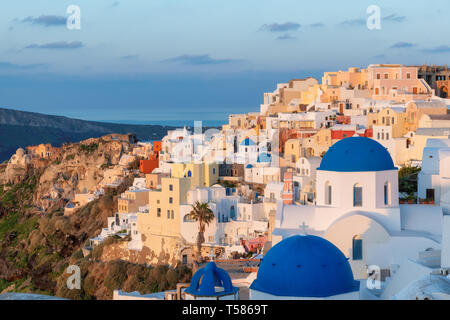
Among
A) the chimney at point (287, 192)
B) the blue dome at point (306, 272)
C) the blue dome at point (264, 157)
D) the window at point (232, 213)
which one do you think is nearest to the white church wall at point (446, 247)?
the blue dome at point (306, 272)

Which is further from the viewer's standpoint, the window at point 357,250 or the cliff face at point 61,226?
the cliff face at point 61,226

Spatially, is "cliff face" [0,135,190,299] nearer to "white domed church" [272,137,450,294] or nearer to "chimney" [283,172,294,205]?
"chimney" [283,172,294,205]

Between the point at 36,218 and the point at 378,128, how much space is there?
34.6 m

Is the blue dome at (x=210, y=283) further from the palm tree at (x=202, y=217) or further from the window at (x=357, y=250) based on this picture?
the palm tree at (x=202, y=217)

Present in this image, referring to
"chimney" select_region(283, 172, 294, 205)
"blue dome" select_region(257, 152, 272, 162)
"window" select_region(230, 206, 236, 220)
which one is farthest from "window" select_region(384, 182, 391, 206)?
"blue dome" select_region(257, 152, 272, 162)

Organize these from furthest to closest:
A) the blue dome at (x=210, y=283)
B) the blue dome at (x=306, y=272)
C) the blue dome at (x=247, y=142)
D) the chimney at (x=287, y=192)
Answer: the blue dome at (x=247, y=142)
the chimney at (x=287, y=192)
the blue dome at (x=210, y=283)
the blue dome at (x=306, y=272)

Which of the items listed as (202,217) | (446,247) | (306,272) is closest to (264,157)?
(202,217)

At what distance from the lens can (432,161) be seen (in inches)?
1137

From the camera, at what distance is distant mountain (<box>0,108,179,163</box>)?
483 ft

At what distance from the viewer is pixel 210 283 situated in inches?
695

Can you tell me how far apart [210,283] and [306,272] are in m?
2.85

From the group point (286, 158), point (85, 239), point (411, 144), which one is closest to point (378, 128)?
point (411, 144)

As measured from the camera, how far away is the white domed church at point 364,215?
71.7ft

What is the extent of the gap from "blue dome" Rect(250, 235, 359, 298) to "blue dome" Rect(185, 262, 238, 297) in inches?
64.3
